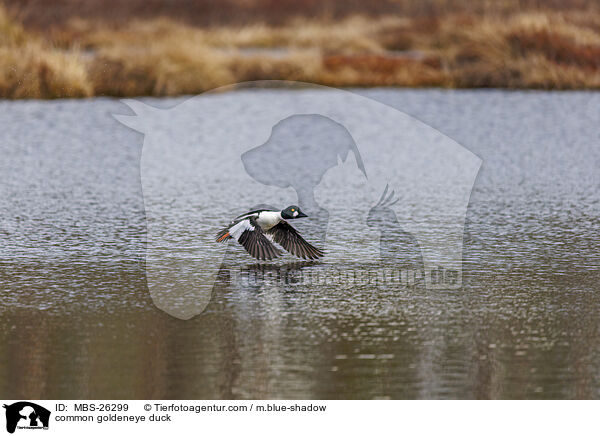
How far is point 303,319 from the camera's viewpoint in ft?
28.6

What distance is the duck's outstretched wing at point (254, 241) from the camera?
34.7ft

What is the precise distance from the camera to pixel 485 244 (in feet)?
37.4

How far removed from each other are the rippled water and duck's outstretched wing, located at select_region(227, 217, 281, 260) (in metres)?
0.16

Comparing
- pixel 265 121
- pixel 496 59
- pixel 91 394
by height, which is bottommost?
pixel 91 394

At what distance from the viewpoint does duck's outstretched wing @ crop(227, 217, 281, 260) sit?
34.7ft

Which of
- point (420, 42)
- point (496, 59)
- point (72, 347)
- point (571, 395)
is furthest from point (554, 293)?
point (420, 42)

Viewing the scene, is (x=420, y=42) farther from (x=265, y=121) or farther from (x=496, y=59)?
(x=265, y=121)

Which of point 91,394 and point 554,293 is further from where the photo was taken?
point 554,293

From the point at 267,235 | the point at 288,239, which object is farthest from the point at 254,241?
the point at 288,239

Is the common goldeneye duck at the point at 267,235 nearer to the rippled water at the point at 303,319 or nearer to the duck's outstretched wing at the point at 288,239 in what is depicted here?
the duck's outstretched wing at the point at 288,239

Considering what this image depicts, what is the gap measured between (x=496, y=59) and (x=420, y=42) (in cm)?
645

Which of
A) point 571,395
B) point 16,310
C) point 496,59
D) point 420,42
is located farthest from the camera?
point 420,42
